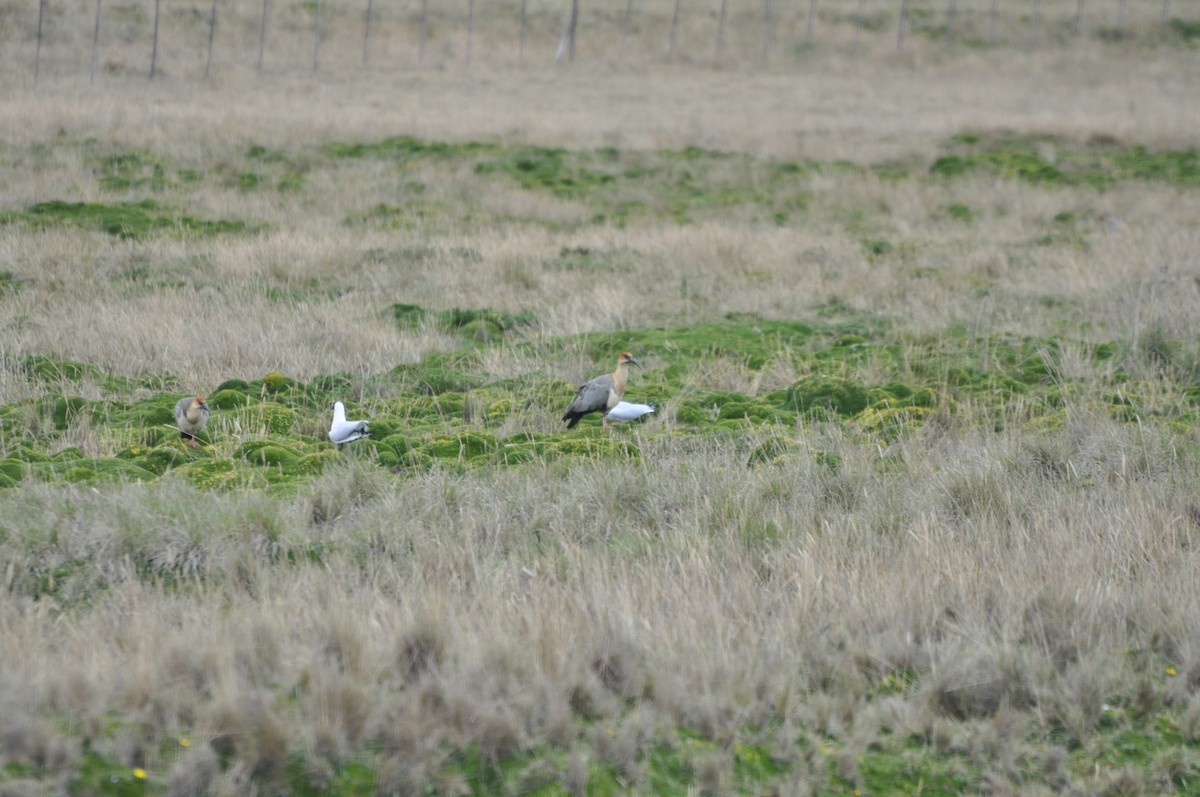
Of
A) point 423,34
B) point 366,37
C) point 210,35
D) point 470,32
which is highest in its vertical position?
point 470,32

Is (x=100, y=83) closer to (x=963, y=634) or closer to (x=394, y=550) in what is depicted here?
(x=394, y=550)

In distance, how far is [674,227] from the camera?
17172 mm

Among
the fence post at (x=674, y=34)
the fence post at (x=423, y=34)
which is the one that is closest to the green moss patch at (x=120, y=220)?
the fence post at (x=423, y=34)

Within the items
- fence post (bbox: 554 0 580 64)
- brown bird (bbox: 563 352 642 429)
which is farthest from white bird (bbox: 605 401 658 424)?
fence post (bbox: 554 0 580 64)

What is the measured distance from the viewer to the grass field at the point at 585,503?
3.80 metres

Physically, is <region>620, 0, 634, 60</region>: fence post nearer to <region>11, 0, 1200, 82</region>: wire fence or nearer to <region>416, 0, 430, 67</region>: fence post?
<region>11, 0, 1200, 82</region>: wire fence

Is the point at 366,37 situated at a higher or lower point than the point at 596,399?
higher

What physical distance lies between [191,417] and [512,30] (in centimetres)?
4178

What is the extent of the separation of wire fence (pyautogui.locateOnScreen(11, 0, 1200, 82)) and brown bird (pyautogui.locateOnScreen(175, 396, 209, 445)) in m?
27.2

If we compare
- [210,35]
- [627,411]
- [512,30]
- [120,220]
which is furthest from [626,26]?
[627,411]

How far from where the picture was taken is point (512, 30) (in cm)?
4606

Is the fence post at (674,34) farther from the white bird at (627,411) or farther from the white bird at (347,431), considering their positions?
the white bird at (347,431)

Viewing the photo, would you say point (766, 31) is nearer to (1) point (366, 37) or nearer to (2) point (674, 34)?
(2) point (674, 34)

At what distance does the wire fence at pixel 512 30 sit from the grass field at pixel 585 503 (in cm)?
2099
